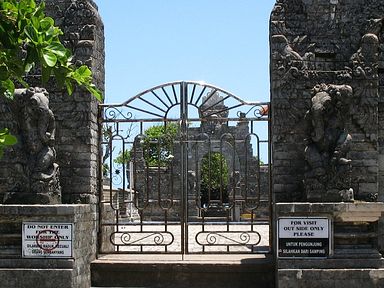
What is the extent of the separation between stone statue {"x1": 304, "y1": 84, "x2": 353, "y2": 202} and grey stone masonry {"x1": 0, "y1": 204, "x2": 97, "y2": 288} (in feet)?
9.84

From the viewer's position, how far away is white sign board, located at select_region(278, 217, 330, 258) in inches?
331

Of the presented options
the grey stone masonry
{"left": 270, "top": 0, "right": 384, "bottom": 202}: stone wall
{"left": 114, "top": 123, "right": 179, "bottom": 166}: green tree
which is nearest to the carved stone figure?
the grey stone masonry

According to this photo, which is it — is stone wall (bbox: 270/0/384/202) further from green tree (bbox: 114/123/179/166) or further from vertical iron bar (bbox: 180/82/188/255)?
green tree (bbox: 114/123/179/166)

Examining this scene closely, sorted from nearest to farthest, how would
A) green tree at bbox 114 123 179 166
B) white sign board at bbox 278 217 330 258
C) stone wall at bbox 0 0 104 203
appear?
1. white sign board at bbox 278 217 330 258
2. stone wall at bbox 0 0 104 203
3. green tree at bbox 114 123 179 166

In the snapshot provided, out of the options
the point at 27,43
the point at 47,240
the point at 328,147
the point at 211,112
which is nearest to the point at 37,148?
the point at 47,240

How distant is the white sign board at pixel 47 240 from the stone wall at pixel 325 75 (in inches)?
111

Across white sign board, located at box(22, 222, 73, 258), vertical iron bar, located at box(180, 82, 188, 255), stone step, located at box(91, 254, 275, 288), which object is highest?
vertical iron bar, located at box(180, 82, 188, 255)

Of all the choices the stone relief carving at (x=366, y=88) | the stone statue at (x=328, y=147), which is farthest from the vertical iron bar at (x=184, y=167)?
the stone relief carving at (x=366, y=88)

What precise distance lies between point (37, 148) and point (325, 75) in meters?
3.92

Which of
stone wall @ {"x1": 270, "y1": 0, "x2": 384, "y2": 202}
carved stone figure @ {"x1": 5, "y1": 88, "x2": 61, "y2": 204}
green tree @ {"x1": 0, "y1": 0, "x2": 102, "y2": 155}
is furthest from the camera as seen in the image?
stone wall @ {"x1": 270, "y1": 0, "x2": 384, "y2": 202}

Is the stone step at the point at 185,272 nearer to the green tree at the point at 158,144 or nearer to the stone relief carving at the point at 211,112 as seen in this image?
the green tree at the point at 158,144

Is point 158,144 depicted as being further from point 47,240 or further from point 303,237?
point 303,237

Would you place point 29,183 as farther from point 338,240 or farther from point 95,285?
point 338,240

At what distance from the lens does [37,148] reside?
352 inches
